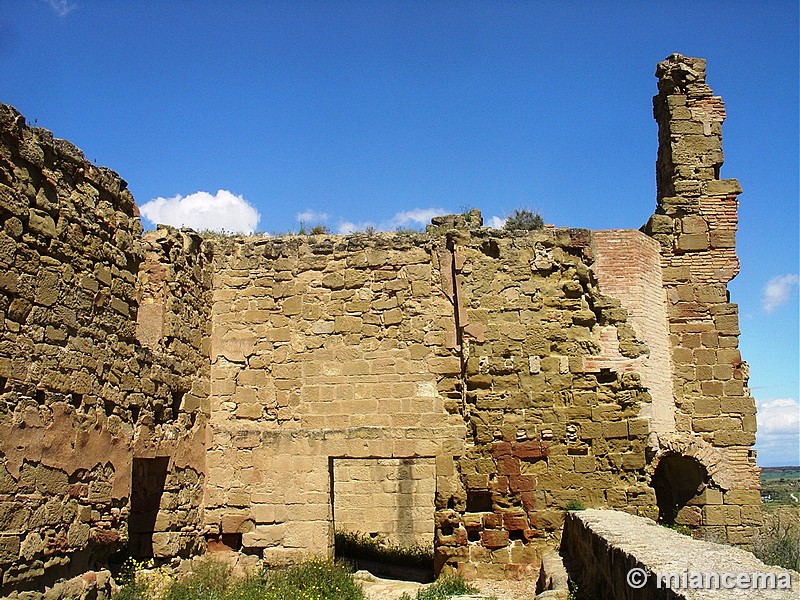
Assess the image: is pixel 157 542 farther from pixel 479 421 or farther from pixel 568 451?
pixel 568 451

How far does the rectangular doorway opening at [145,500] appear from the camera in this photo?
8625 millimetres

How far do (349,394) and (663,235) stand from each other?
A: 16.9 feet

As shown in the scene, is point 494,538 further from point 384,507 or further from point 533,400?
point 384,507

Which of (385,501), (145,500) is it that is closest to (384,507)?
(385,501)

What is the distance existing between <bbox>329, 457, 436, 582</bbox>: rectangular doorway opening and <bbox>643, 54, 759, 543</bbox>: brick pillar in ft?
14.5

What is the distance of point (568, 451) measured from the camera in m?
9.45

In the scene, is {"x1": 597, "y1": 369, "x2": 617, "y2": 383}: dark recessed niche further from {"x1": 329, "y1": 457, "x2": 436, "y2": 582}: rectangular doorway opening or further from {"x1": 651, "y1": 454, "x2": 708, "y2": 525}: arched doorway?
{"x1": 329, "y1": 457, "x2": 436, "y2": 582}: rectangular doorway opening

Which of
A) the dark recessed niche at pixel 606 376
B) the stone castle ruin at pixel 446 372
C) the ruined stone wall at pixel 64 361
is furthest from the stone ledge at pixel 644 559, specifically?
the ruined stone wall at pixel 64 361

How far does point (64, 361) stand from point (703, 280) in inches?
335

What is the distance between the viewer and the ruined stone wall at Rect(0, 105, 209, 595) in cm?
630

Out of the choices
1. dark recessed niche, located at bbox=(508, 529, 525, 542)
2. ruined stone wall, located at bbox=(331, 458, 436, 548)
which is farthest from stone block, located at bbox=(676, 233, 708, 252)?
ruined stone wall, located at bbox=(331, 458, 436, 548)

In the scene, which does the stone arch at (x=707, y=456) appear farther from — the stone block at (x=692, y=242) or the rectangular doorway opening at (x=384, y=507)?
the rectangular doorway opening at (x=384, y=507)

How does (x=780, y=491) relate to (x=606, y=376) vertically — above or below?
below

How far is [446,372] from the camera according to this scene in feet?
32.1
